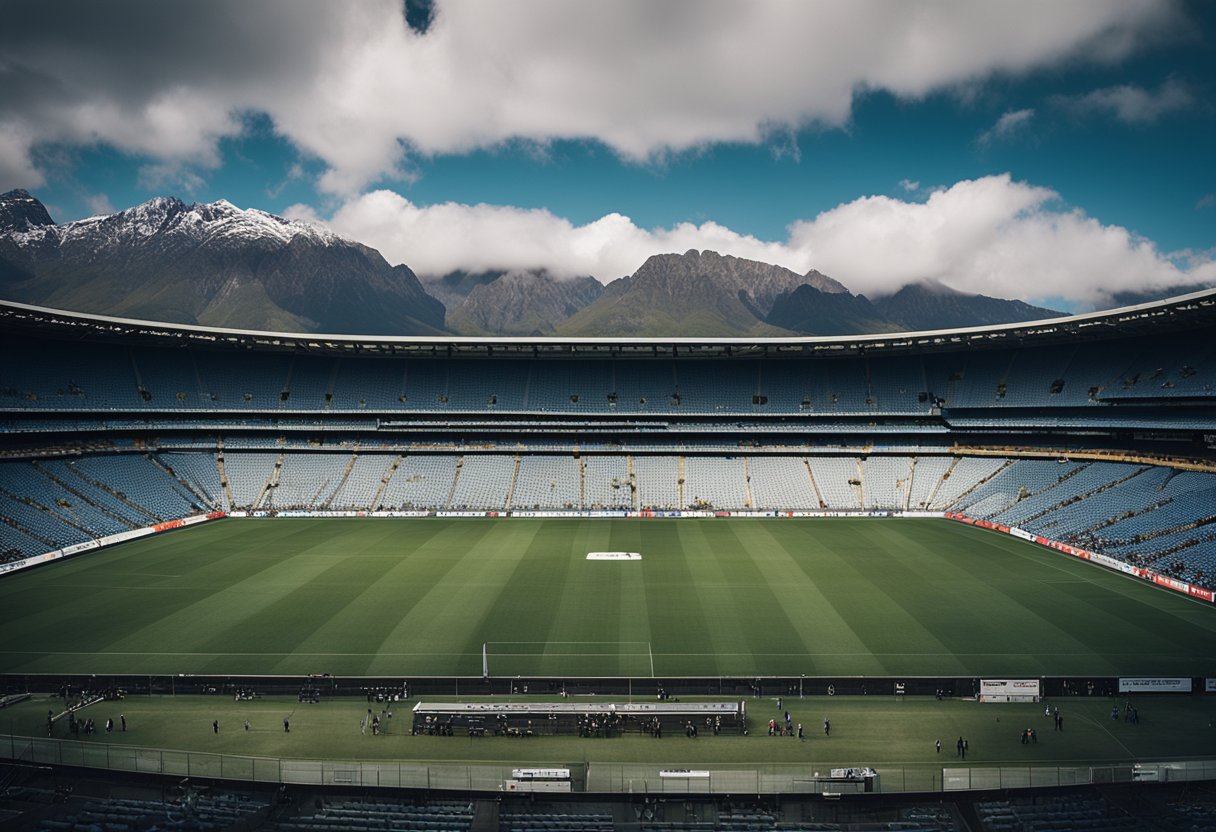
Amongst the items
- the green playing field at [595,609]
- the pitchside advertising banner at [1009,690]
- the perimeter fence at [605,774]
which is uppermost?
the green playing field at [595,609]

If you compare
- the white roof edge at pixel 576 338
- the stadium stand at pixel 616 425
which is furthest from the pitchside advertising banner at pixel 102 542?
the white roof edge at pixel 576 338

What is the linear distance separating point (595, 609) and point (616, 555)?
408 inches

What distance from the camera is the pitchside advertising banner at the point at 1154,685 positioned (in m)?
24.5

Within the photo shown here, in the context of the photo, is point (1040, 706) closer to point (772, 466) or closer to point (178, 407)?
point (772, 466)

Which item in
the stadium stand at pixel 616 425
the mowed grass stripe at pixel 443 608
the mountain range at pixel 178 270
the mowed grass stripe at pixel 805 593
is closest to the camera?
the mowed grass stripe at pixel 443 608

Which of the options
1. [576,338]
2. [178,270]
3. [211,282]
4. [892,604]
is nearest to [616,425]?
[576,338]

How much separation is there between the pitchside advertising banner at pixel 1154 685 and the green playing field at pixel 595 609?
124 centimetres

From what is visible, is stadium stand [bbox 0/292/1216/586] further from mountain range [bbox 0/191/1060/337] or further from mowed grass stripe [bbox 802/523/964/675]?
mountain range [bbox 0/191/1060/337]

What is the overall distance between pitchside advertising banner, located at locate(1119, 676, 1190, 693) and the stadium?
0.43 meters

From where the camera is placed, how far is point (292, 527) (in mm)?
52438

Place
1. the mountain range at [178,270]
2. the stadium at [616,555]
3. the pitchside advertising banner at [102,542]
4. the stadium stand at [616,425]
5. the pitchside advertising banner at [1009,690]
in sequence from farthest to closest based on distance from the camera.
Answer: the mountain range at [178,270], the stadium stand at [616,425], the pitchside advertising banner at [102,542], the pitchside advertising banner at [1009,690], the stadium at [616,555]

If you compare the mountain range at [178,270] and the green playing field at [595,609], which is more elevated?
the mountain range at [178,270]

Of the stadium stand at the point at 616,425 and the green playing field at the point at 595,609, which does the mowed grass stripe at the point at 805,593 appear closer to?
the green playing field at the point at 595,609

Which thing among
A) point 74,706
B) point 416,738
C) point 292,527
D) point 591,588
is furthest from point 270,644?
point 292,527
